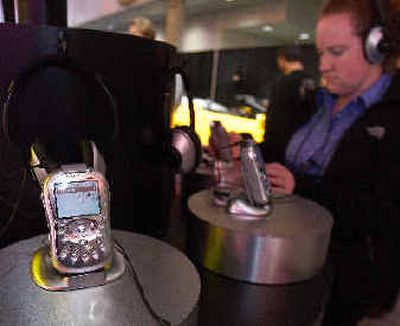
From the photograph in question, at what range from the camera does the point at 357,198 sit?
0.69m

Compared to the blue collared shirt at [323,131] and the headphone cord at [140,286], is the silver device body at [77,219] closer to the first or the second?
the headphone cord at [140,286]

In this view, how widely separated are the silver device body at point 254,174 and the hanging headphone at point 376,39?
384 millimetres

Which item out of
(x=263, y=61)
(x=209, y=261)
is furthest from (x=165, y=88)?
(x=263, y=61)

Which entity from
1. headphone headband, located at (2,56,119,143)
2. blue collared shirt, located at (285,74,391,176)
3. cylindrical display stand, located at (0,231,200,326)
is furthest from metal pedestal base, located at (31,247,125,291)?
blue collared shirt, located at (285,74,391,176)

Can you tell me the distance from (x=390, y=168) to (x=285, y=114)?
415mm

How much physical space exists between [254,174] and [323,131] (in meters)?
0.39

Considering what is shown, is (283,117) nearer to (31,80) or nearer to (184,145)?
(184,145)

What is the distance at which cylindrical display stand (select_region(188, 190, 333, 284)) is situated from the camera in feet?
1.74

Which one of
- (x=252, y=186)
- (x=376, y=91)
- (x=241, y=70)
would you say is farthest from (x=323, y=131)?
(x=241, y=70)

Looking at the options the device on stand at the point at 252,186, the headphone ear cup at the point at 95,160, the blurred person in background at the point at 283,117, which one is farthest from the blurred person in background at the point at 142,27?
the headphone ear cup at the point at 95,160

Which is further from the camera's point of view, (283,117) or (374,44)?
(283,117)

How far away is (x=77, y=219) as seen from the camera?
0.36 meters

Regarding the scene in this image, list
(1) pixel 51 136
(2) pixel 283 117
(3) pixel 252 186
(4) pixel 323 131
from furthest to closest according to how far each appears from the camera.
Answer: (2) pixel 283 117
(4) pixel 323 131
(3) pixel 252 186
(1) pixel 51 136

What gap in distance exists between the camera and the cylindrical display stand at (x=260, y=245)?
532mm
